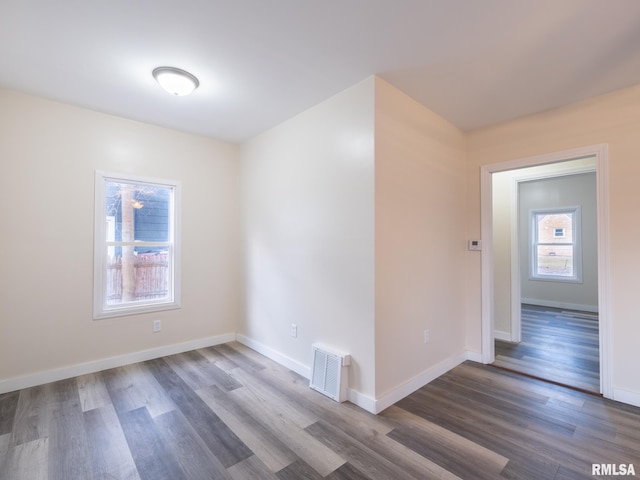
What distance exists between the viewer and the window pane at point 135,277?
3.29 m

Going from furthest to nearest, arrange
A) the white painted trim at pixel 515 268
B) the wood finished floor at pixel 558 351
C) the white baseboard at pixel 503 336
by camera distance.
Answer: the white baseboard at pixel 503 336
the white painted trim at pixel 515 268
the wood finished floor at pixel 558 351

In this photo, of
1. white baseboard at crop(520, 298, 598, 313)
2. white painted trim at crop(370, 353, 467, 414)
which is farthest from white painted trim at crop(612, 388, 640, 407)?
white baseboard at crop(520, 298, 598, 313)

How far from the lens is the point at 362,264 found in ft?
8.13

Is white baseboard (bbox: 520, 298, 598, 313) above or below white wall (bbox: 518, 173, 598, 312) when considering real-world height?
below

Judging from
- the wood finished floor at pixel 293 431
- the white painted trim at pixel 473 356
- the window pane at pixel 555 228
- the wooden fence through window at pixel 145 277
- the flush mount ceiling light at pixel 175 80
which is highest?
the flush mount ceiling light at pixel 175 80

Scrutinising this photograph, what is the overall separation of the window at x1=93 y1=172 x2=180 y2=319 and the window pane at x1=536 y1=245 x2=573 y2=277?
23.4ft

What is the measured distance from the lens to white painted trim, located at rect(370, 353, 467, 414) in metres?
2.42

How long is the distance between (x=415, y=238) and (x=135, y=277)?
3.07 meters

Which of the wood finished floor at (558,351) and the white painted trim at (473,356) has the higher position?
the white painted trim at (473,356)

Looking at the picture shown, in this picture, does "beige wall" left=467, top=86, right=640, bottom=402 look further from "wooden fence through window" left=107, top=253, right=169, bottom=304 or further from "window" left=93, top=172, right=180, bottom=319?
"wooden fence through window" left=107, top=253, right=169, bottom=304

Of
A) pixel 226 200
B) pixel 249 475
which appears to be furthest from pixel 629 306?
pixel 226 200

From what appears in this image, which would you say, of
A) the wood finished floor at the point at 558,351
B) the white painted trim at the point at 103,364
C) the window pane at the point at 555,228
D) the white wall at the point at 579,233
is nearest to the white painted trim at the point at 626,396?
the wood finished floor at the point at 558,351

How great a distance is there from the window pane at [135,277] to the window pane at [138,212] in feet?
0.37

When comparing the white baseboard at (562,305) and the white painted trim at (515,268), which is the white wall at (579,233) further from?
the white painted trim at (515,268)
